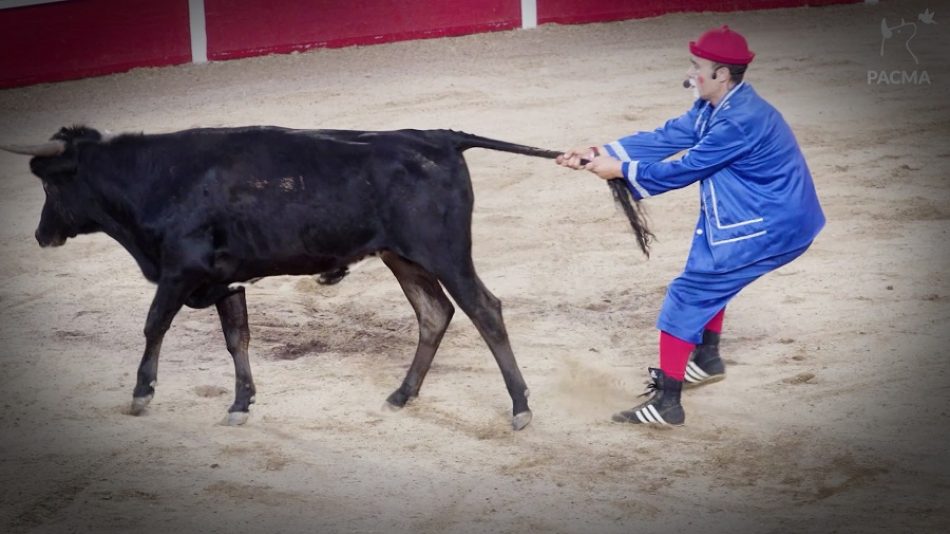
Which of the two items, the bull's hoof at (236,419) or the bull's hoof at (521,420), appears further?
the bull's hoof at (236,419)

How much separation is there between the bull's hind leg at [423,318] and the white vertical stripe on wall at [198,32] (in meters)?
7.01

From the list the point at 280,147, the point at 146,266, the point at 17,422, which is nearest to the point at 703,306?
the point at 280,147

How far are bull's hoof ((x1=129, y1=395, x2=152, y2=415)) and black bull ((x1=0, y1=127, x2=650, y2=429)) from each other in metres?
0.01

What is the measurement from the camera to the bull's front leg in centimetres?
578

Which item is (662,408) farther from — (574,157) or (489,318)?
(574,157)

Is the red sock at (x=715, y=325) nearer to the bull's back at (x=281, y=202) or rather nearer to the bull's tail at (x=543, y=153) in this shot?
the bull's tail at (x=543, y=153)

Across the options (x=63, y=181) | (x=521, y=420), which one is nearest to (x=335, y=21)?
(x=63, y=181)

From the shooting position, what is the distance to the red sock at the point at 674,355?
227 inches

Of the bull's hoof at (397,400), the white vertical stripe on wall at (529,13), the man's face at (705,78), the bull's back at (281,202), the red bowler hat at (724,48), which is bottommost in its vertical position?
the bull's hoof at (397,400)

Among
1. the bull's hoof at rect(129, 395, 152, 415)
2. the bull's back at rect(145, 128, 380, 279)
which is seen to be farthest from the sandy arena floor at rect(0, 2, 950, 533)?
the bull's back at rect(145, 128, 380, 279)

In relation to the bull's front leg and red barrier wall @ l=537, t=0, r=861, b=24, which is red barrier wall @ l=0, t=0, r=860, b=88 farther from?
the bull's front leg

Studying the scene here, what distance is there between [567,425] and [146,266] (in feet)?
6.33

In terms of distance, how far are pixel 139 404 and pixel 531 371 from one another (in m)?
1.78

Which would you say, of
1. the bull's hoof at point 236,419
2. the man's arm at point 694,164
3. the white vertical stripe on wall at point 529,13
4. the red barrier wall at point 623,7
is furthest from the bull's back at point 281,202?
the red barrier wall at point 623,7
